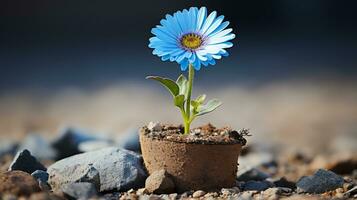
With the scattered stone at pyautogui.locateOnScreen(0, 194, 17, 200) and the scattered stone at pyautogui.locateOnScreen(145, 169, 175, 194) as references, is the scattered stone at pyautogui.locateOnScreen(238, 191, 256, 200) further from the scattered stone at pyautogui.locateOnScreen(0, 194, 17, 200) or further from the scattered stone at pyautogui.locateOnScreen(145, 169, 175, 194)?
the scattered stone at pyautogui.locateOnScreen(0, 194, 17, 200)

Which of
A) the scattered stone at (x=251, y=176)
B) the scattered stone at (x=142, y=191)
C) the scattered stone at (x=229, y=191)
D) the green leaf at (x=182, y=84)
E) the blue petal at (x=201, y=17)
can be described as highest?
the blue petal at (x=201, y=17)

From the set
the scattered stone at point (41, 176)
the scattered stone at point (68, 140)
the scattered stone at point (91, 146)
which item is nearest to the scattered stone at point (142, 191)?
the scattered stone at point (41, 176)

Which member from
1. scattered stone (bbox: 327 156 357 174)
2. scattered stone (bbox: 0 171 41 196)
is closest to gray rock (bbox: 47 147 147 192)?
scattered stone (bbox: 0 171 41 196)

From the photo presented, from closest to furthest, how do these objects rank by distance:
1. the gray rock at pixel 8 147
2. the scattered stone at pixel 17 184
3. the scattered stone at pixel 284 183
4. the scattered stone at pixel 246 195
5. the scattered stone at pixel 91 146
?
the scattered stone at pixel 17 184 < the scattered stone at pixel 246 195 < the scattered stone at pixel 284 183 < the scattered stone at pixel 91 146 < the gray rock at pixel 8 147

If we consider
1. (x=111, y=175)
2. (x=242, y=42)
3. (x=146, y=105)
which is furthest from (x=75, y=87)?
(x=111, y=175)

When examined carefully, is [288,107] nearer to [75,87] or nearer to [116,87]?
[116,87]

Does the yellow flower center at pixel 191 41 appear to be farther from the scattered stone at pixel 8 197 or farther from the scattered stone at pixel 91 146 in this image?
the scattered stone at pixel 91 146
